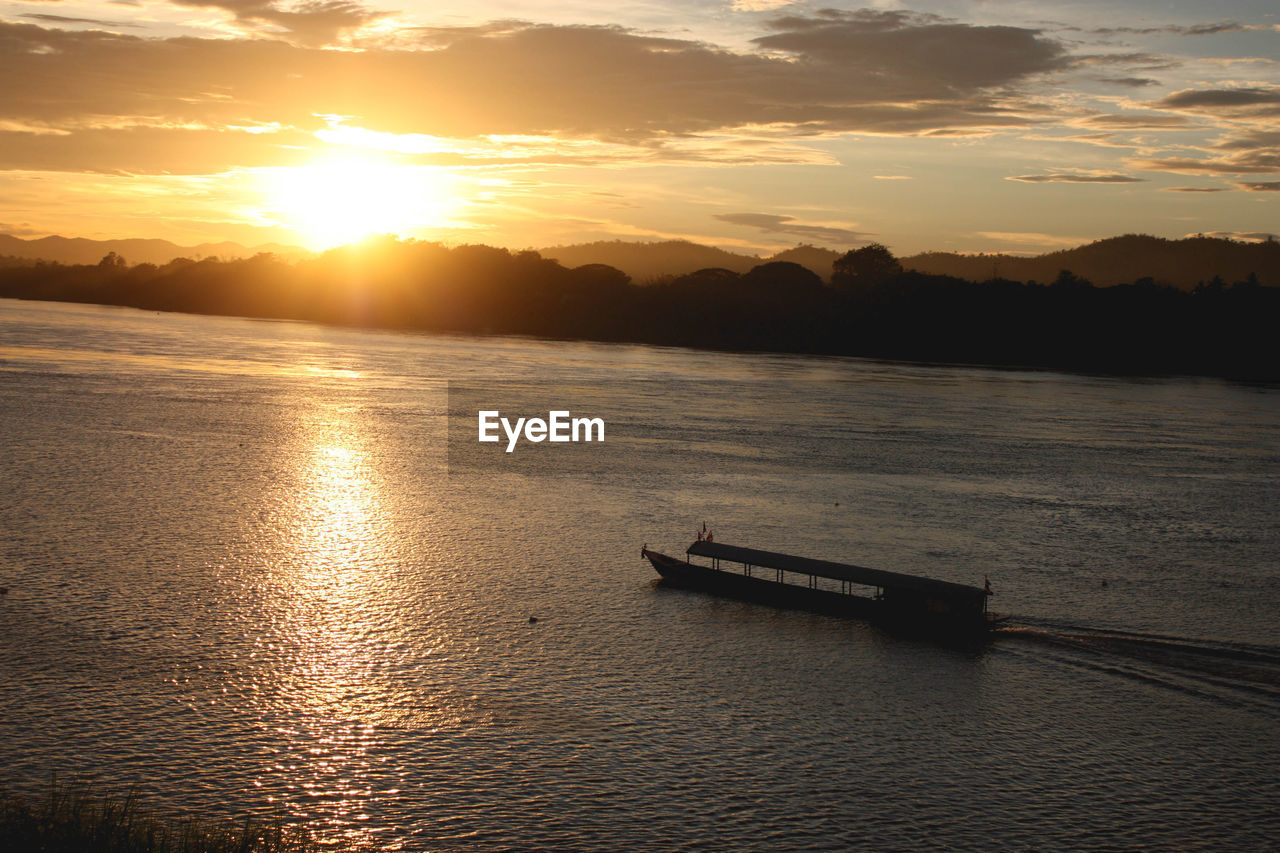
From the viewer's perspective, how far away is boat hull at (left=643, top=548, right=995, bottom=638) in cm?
2427

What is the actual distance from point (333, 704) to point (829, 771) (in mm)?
9027

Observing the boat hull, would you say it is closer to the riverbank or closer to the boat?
the boat

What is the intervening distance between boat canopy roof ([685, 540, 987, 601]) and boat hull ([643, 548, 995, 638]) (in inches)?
17.2

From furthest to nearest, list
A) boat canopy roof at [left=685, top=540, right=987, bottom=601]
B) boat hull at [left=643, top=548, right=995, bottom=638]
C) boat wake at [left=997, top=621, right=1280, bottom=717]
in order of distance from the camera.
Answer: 1. boat canopy roof at [left=685, top=540, right=987, bottom=601]
2. boat hull at [left=643, top=548, right=995, bottom=638]
3. boat wake at [left=997, top=621, right=1280, bottom=717]

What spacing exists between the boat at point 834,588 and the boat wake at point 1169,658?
120 centimetres

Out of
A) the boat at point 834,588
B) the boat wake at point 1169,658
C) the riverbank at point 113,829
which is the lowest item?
the riverbank at point 113,829

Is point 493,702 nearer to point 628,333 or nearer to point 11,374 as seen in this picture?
point 11,374

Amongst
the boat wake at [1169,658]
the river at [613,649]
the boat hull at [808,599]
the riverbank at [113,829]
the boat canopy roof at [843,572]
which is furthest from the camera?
the boat canopy roof at [843,572]

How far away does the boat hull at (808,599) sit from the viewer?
24266mm

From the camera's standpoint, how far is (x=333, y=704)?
1881cm

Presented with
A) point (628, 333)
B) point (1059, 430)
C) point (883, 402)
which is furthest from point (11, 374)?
point (628, 333)

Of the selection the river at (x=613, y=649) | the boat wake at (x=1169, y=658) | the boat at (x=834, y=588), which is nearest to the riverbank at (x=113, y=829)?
the river at (x=613, y=649)

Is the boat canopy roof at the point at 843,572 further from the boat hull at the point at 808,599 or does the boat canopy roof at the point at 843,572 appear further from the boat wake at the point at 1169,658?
the boat wake at the point at 1169,658

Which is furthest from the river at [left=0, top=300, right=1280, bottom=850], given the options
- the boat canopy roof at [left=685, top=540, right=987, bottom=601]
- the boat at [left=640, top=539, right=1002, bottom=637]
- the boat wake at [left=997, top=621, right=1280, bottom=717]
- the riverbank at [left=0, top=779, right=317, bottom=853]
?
the boat canopy roof at [left=685, top=540, right=987, bottom=601]
